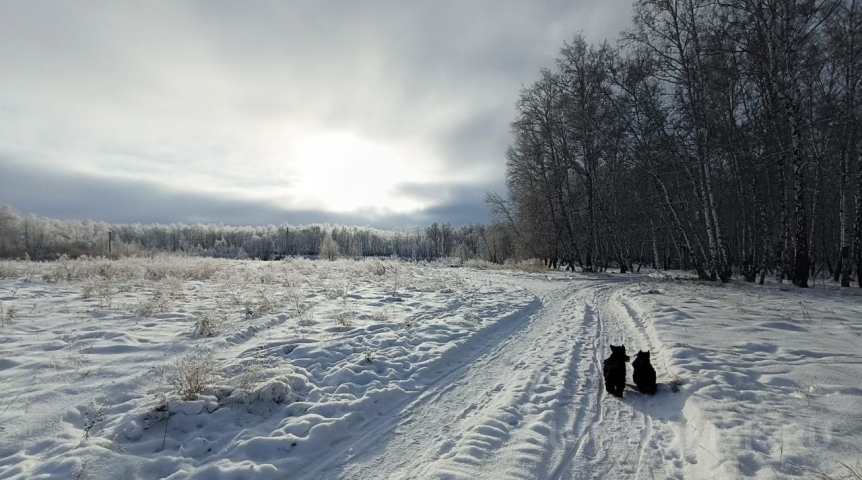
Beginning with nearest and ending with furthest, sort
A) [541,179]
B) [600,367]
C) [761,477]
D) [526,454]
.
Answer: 1. [761,477]
2. [526,454]
3. [600,367]
4. [541,179]

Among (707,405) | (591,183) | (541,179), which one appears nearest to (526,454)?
(707,405)

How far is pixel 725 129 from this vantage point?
1691 cm

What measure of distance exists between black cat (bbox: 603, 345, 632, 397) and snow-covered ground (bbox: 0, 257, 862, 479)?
18 cm

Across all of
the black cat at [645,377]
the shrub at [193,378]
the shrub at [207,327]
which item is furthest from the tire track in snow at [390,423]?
the shrub at [207,327]

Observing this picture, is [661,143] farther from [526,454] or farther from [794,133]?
[526,454]

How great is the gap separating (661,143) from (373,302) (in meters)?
15.2

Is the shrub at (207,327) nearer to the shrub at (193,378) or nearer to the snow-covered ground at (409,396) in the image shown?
the snow-covered ground at (409,396)

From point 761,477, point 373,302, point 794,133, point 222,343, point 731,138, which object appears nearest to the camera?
point 761,477

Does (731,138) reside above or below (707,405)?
above

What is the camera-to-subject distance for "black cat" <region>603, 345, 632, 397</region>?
483 cm

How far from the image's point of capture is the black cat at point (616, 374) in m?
4.83

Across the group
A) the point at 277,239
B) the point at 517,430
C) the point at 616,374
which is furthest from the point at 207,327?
the point at 277,239

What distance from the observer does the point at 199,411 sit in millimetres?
4016

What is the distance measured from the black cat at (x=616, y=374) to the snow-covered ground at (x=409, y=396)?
176 mm
